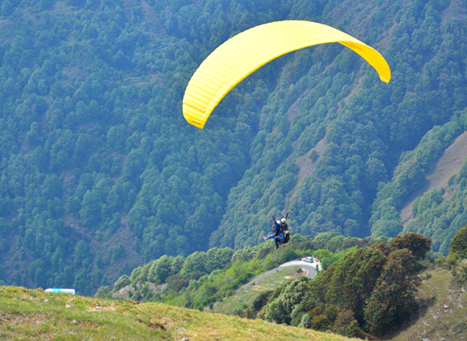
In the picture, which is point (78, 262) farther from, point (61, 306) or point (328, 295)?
point (61, 306)

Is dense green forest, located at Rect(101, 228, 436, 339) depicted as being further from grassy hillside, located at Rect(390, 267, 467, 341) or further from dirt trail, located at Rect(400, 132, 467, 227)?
dirt trail, located at Rect(400, 132, 467, 227)

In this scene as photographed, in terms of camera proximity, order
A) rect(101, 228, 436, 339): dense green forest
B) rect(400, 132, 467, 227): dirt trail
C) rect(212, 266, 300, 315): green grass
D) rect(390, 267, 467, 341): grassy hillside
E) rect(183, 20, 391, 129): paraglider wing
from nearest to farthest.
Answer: rect(183, 20, 391, 129): paraglider wing → rect(390, 267, 467, 341): grassy hillside → rect(101, 228, 436, 339): dense green forest → rect(212, 266, 300, 315): green grass → rect(400, 132, 467, 227): dirt trail

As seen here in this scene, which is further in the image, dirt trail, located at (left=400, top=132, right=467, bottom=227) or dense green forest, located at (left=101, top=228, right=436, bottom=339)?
dirt trail, located at (left=400, top=132, right=467, bottom=227)

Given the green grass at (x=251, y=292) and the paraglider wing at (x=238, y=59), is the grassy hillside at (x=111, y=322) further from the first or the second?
the green grass at (x=251, y=292)

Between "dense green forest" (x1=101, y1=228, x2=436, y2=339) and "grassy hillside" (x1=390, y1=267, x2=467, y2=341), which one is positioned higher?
"dense green forest" (x1=101, y1=228, x2=436, y2=339)

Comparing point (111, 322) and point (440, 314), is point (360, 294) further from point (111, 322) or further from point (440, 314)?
point (111, 322)

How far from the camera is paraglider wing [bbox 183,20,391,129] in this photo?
34594mm

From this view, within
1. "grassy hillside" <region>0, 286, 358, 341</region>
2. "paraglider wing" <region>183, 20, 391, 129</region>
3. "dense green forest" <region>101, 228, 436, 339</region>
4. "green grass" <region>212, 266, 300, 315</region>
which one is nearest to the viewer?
"grassy hillside" <region>0, 286, 358, 341</region>

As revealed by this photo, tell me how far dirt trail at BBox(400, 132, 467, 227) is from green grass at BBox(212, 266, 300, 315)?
328ft

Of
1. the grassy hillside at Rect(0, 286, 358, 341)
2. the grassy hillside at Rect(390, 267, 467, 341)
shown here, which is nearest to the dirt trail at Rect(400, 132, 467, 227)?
the grassy hillside at Rect(390, 267, 467, 341)

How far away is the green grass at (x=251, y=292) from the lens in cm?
8631

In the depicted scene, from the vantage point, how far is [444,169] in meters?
191

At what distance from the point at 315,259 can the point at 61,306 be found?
2592 inches

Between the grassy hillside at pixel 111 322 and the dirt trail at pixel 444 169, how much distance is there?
510 ft
